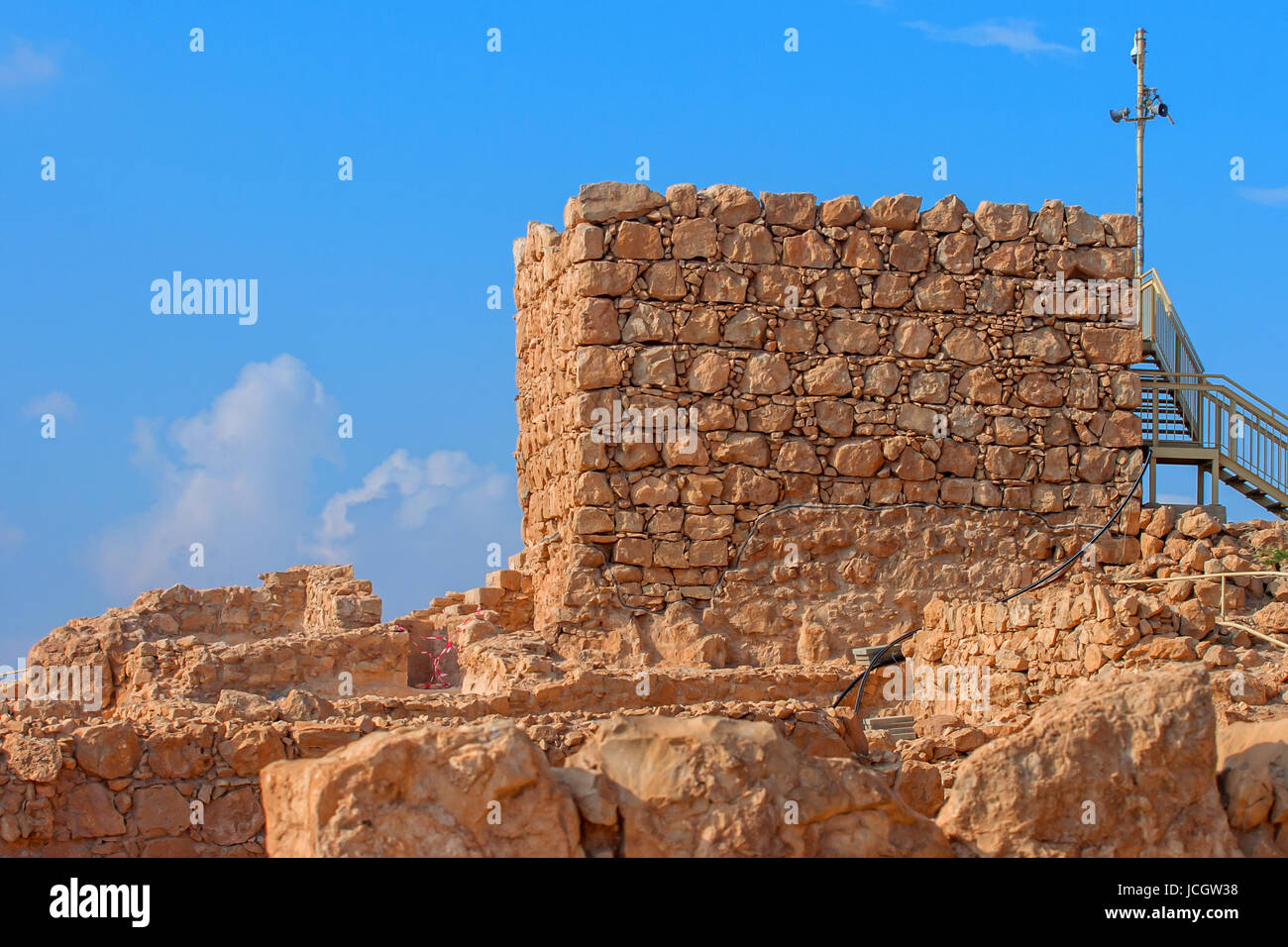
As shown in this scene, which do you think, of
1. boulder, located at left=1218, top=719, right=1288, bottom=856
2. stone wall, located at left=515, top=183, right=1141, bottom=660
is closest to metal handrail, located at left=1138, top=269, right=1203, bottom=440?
stone wall, located at left=515, top=183, right=1141, bottom=660

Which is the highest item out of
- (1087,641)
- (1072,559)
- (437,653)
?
(1072,559)

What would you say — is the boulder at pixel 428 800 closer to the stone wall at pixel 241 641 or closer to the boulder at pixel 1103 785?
the boulder at pixel 1103 785

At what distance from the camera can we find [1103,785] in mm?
5531

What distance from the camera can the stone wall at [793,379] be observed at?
13570mm

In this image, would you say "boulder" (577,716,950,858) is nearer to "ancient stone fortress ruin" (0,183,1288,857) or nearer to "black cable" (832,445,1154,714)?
"ancient stone fortress ruin" (0,183,1288,857)

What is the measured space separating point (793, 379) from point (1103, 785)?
8.65m

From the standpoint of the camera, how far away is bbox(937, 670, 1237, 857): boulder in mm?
5453

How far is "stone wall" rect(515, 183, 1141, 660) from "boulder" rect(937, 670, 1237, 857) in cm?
789

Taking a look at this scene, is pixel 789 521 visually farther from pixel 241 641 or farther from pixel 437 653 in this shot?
pixel 241 641

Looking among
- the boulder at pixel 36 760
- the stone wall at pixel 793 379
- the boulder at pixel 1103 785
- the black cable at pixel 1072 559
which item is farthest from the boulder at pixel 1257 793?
the stone wall at pixel 793 379

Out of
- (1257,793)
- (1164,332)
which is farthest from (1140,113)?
(1257,793)

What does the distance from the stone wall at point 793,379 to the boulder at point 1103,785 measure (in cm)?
789

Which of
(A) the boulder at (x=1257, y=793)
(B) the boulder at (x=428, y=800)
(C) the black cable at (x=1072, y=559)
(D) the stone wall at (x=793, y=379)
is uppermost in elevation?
→ (D) the stone wall at (x=793, y=379)
